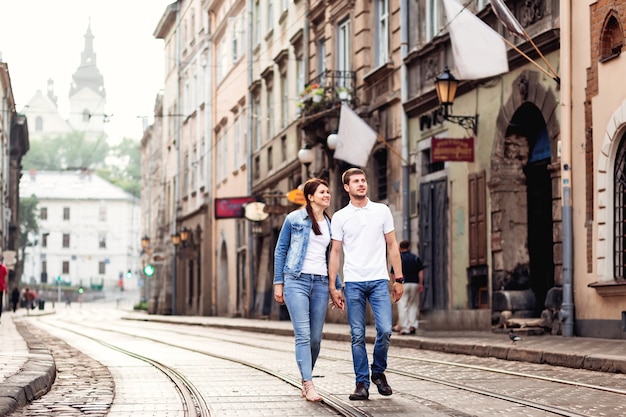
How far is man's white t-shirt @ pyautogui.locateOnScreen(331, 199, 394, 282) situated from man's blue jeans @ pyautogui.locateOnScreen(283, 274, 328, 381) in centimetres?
27

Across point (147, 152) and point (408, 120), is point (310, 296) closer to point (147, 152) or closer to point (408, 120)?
point (408, 120)

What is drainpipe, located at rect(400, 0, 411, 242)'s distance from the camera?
26938mm

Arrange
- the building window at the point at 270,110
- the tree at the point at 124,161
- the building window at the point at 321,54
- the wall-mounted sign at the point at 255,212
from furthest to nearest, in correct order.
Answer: the tree at the point at 124,161 → the building window at the point at 270,110 → the wall-mounted sign at the point at 255,212 → the building window at the point at 321,54

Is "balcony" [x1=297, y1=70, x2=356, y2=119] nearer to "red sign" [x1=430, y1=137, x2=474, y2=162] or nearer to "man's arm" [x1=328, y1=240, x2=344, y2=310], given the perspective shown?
"red sign" [x1=430, y1=137, x2=474, y2=162]

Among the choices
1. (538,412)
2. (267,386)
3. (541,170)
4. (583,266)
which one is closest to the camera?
(538,412)

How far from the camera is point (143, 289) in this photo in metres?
102

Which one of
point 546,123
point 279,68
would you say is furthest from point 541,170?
point 279,68

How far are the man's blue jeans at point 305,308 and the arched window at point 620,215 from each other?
8.92 meters

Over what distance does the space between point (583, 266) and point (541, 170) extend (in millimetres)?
3361

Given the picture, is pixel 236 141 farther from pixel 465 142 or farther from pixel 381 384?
pixel 381 384

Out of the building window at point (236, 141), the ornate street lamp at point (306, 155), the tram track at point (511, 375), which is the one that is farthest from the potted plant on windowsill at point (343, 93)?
the building window at point (236, 141)

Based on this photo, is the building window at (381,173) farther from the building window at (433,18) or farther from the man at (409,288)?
the man at (409,288)

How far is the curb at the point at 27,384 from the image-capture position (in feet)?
31.0

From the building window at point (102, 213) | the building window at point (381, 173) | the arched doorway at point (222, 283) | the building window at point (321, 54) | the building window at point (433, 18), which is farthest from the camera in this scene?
the building window at point (102, 213)
